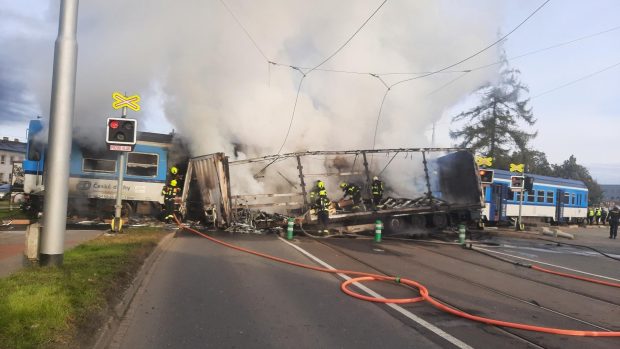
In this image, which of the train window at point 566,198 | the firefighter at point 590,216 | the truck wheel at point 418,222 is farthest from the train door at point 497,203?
the firefighter at point 590,216

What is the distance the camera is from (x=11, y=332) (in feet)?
13.1

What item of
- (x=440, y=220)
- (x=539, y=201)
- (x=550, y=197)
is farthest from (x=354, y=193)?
(x=550, y=197)

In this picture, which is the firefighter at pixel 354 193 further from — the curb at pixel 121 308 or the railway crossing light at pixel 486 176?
the curb at pixel 121 308

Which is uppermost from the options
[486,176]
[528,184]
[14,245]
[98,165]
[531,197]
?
[486,176]

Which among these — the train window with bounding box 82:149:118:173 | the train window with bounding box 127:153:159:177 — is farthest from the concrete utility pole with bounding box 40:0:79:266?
the train window with bounding box 127:153:159:177

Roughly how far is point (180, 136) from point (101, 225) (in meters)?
4.61

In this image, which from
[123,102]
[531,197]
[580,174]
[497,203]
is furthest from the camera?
[580,174]

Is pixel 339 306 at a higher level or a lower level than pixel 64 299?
lower

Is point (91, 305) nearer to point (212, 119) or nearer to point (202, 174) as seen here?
point (202, 174)

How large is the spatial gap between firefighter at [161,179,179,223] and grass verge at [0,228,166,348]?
28.4ft

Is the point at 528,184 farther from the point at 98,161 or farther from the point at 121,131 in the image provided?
the point at 98,161

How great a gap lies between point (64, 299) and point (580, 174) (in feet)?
312

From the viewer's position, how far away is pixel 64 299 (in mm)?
5051

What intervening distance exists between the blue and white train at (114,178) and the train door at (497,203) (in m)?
16.1
